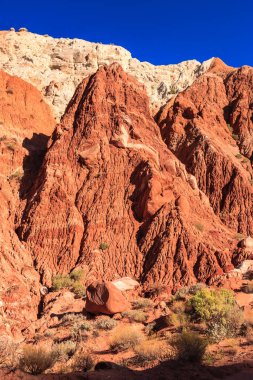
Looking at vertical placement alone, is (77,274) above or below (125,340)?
above

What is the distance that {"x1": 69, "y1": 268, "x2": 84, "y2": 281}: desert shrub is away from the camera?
25188mm

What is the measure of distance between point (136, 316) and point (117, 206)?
12145 mm

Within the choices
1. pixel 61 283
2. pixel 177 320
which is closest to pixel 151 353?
pixel 177 320

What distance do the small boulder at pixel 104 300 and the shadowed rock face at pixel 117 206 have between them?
5918 mm

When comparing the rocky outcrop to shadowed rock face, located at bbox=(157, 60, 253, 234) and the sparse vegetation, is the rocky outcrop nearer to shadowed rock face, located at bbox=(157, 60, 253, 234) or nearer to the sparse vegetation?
shadowed rock face, located at bbox=(157, 60, 253, 234)

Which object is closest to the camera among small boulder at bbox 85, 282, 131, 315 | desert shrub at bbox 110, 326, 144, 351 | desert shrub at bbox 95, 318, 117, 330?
desert shrub at bbox 110, 326, 144, 351

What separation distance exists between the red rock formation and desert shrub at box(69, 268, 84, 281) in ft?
7.08

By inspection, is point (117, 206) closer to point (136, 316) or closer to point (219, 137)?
point (136, 316)

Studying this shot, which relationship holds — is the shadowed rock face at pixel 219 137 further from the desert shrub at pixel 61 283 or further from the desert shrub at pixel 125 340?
the desert shrub at pixel 125 340

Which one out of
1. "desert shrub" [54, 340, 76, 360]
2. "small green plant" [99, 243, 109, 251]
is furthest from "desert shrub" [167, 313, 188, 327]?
"small green plant" [99, 243, 109, 251]

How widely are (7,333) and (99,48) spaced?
193 feet

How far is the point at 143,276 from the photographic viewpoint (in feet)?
84.4

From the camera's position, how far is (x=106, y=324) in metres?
17.6

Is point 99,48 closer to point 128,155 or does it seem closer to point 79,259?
point 128,155
